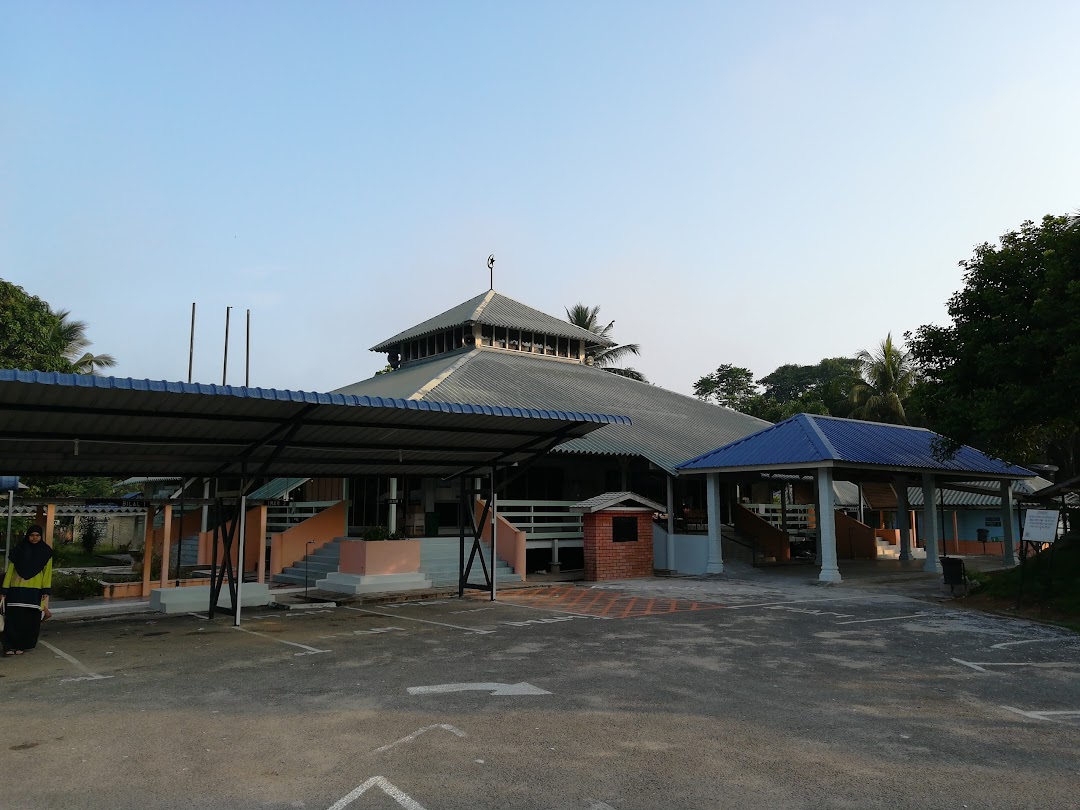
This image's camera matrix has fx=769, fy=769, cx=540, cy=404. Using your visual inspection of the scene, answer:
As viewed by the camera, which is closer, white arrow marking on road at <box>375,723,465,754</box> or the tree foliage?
white arrow marking on road at <box>375,723,465,754</box>

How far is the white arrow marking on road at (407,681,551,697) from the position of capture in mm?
8031

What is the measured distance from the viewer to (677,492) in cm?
2892

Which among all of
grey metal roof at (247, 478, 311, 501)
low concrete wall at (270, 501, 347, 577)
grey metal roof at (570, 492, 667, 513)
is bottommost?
low concrete wall at (270, 501, 347, 577)

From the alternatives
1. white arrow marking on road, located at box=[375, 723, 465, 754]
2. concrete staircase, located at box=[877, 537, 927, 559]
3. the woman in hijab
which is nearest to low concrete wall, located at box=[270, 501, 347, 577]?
the woman in hijab

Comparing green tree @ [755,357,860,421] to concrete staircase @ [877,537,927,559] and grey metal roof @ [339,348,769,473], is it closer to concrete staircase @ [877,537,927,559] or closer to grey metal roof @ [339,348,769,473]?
concrete staircase @ [877,537,927,559]

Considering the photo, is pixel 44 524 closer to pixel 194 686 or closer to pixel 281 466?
pixel 281 466

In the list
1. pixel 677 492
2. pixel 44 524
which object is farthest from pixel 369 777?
pixel 677 492

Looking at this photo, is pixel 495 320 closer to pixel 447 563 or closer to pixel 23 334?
pixel 447 563

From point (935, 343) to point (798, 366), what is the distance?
213 ft

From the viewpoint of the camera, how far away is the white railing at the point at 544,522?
75.3 ft

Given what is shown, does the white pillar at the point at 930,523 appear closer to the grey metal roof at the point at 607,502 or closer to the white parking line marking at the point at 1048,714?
the grey metal roof at the point at 607,502

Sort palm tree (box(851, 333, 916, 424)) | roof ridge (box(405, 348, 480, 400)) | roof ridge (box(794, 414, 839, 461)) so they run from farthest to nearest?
palm tree (box(851, 333, 916, 424))
roof ridge (box(405, 348, 480, 400))
roof ridge (box(794, 414, 839, 461))

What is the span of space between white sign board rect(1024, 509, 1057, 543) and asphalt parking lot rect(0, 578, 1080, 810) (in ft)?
8.19

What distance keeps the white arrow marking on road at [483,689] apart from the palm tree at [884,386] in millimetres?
40156
